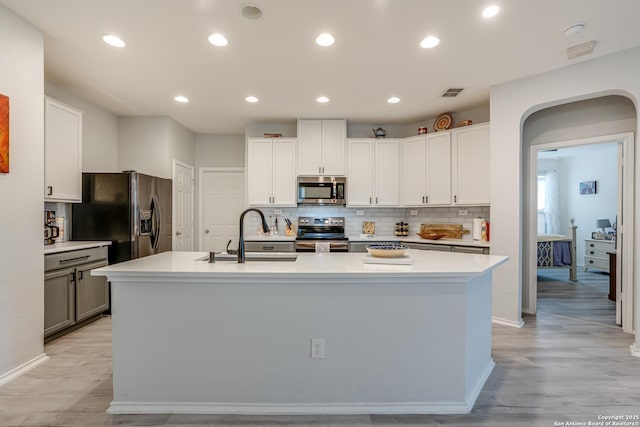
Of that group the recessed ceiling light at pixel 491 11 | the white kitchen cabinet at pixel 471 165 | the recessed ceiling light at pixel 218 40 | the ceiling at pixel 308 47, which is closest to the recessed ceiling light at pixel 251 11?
Result: the ceiling at pixel 308 47

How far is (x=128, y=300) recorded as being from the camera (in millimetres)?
1931

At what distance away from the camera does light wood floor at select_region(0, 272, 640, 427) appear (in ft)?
6.16

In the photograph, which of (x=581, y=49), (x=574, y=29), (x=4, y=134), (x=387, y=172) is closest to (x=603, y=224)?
(x=387, y=172)

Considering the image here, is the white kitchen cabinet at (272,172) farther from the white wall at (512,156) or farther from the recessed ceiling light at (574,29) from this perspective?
the recessed ceiling light at (574,29)

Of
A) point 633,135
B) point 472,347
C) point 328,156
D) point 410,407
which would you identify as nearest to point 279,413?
point 410,407

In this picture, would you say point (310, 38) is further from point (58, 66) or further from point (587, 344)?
point (587, 344)

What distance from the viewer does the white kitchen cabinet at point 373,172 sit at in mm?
4945

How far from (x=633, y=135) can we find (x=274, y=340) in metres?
3.94

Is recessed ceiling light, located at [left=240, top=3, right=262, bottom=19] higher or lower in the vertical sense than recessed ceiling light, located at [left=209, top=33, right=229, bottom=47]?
higher

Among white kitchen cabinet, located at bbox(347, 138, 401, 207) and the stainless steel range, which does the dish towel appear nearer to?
the stainless steel range

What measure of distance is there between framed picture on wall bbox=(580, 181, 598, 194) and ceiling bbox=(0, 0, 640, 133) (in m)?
4.97

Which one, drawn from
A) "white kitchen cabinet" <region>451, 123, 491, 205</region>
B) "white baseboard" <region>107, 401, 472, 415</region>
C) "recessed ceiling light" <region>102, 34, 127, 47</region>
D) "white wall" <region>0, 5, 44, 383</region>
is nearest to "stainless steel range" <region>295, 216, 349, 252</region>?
"white kitchen cabinet" <region>451, 123, 491, 205</region>

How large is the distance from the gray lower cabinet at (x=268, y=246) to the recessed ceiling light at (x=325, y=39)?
8.81ft

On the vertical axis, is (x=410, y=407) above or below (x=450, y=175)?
below
